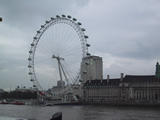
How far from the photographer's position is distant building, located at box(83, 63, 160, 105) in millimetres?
92875

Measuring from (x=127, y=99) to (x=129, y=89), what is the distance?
380 centimetres

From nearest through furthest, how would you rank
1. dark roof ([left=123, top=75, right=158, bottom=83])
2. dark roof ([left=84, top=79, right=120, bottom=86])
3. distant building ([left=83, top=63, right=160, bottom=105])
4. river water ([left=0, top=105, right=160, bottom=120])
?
river water ([left=0, top=105, right=160, bottom=120]) → distant building ([left=83, top=63, right=160, bottom=105]) → dark roof ([left=123, top=75, right=158, bottom=83]) → dark roof ([left=84, top=79, right=120, bottom=86])

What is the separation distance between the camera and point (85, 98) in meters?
105

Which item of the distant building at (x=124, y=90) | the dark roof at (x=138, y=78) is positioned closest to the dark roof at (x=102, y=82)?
the distant building at (x=124, y=90)

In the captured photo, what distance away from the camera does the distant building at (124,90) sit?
9288 centimetres

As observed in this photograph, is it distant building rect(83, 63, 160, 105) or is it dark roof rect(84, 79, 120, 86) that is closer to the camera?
distant building rect(83, 63, 160, 105)

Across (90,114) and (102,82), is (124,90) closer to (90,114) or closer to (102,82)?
(102,82)

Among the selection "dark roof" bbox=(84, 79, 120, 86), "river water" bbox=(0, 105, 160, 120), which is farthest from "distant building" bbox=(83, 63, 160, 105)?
"river water" bbox=(0, 105, 160, 120)

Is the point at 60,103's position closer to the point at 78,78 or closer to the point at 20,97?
the point at 78,78

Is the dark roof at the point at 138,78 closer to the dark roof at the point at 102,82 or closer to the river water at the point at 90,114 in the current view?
the dark roof at the point at 102,82

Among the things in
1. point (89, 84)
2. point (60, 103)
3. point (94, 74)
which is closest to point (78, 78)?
point (60, 103)

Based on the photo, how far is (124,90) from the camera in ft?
317

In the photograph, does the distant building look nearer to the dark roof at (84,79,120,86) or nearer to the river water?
the dark roof at (84,79,120,86)

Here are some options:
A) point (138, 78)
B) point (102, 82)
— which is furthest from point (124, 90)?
point (102, 82)
